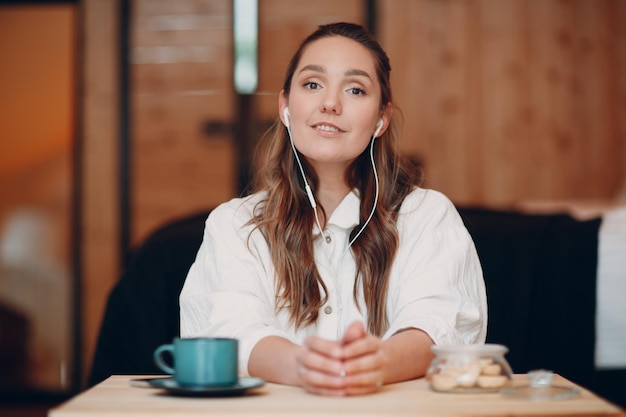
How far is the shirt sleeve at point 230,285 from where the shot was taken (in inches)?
58.4

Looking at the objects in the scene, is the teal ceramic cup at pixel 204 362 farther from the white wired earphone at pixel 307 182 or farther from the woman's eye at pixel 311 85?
the woman's eye at pixel 311 85

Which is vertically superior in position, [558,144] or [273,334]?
[558,144]

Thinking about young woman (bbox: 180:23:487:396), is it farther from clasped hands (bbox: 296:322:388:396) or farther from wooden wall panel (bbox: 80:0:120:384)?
wooden wall panel (bbox: 80:0:120:384)

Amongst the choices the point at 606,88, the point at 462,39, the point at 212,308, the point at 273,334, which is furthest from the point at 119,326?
the point at 606,88

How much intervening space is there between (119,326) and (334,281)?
34.3 inches

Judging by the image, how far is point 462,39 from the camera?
4562 mm

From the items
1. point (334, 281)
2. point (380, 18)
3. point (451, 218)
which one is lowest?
point (334, 281)

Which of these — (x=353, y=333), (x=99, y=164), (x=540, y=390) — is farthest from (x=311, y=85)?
(x=99, y=164)

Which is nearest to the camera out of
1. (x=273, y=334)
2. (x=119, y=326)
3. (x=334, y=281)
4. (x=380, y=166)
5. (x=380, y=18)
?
(x=273, y=334)

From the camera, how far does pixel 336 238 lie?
5.64 feet

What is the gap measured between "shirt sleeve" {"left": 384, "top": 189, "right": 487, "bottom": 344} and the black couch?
2.20 ft

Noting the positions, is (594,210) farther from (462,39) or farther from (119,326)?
(119,326)

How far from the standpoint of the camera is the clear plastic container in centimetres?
111

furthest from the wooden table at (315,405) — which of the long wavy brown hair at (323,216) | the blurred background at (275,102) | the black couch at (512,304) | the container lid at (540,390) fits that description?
the blurred background at (275,102)
